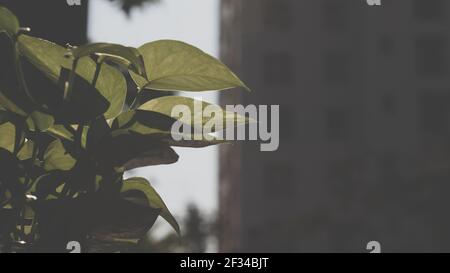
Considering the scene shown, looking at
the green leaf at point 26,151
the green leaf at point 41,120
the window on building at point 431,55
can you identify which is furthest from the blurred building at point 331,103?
the green leaf at point 41,120

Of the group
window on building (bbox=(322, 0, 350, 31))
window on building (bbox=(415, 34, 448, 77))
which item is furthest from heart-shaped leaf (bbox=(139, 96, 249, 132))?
window on building (bbox=(322, 0, 350, 31))

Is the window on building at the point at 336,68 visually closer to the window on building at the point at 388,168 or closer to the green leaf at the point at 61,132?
the window on building at the point at 388,168

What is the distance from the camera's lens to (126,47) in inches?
47.3

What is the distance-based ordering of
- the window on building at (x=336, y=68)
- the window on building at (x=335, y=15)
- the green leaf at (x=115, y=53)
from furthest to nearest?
the window on building at (x=335, y=15)
the window on building at (x=336, y=68)
the green leaf at (x=115, y=53)

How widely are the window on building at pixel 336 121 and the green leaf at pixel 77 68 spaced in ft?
136

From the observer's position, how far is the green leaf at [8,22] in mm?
1220

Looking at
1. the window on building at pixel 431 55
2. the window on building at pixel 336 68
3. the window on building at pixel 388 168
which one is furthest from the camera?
the window on building at pixel 336 68

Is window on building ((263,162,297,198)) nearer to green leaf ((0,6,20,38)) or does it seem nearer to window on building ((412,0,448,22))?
window on building ((412,0,448,22))

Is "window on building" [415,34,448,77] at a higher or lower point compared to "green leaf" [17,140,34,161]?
higher

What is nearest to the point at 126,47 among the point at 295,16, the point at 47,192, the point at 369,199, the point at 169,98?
the point at 169,98

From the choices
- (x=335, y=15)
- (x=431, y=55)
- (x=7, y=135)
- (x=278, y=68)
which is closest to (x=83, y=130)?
(x=7, y=135)

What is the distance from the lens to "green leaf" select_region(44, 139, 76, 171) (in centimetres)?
133

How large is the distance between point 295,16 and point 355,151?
7644mm

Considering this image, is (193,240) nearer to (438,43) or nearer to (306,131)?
(306,131)
